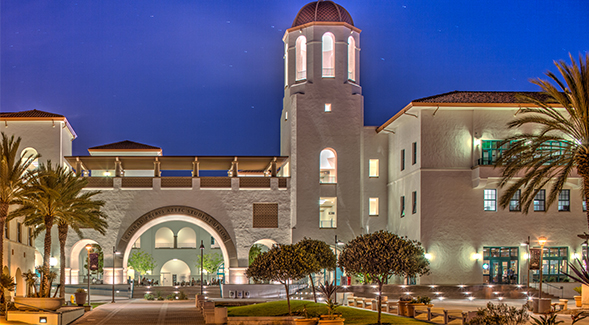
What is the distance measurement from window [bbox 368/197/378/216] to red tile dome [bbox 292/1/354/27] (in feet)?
44.6

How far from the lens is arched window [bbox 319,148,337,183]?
52.8 meters

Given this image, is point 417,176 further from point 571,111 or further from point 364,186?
point 571,111

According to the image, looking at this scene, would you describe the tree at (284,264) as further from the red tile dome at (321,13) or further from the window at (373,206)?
the red tile dome at (321,13)

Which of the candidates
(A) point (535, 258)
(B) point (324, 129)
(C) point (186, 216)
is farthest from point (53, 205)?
(A) point (535, 258)

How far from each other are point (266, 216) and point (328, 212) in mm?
8254

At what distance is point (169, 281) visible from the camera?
7281cm

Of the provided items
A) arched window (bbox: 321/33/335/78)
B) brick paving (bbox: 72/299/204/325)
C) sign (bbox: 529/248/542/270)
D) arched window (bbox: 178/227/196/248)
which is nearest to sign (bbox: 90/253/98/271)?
brick paving (bbox: 72/299/204/325)

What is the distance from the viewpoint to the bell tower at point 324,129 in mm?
51969

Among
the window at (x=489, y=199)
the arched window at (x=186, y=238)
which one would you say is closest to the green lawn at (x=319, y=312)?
the window at (x=489, y=199)

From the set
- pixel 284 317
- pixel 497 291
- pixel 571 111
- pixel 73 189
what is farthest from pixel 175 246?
pixel 571 111

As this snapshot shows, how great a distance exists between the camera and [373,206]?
2085 inches

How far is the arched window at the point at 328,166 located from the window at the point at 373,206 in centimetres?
317

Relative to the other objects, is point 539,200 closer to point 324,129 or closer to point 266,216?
point 324,129

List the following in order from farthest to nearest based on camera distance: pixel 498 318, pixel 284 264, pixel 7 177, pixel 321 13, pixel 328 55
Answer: pixel 328 55, pixel 321 13, pixel 7 177, pixel 284 264, pixel 498 318
